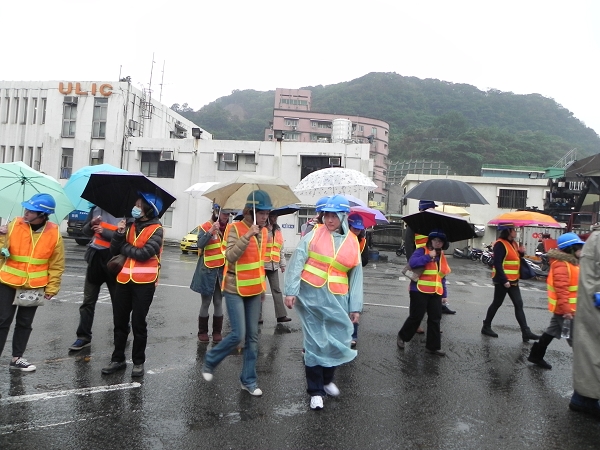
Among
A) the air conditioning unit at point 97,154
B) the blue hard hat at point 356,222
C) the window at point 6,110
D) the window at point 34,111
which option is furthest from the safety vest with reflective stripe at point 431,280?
the window at point 6,110

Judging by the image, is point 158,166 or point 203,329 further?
point 158,166

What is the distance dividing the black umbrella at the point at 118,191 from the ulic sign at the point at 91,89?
28797 mm

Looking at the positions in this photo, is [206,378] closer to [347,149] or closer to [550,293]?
[550,293]

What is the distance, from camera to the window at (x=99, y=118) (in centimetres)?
3181

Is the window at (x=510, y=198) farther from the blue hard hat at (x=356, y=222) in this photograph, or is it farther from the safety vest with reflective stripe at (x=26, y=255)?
the safety vest with reflective stripe at (x=26, y=255)

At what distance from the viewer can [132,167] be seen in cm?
3167

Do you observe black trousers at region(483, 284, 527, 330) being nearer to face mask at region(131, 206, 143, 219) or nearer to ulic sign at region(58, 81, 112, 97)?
face mask at region(131, 206, 143, 219)

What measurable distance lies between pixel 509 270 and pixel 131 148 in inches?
1104

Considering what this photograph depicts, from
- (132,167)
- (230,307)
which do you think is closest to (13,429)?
(230,307)

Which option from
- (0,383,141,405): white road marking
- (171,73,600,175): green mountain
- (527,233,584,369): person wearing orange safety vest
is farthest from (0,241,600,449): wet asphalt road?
(171,73,600,175): green mountain

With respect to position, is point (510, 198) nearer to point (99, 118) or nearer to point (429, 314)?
point (99, 118)

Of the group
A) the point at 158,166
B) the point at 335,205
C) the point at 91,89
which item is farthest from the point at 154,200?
the point at 91,89

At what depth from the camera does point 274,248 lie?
26.6 feet

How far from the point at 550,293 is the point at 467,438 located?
2479mm
